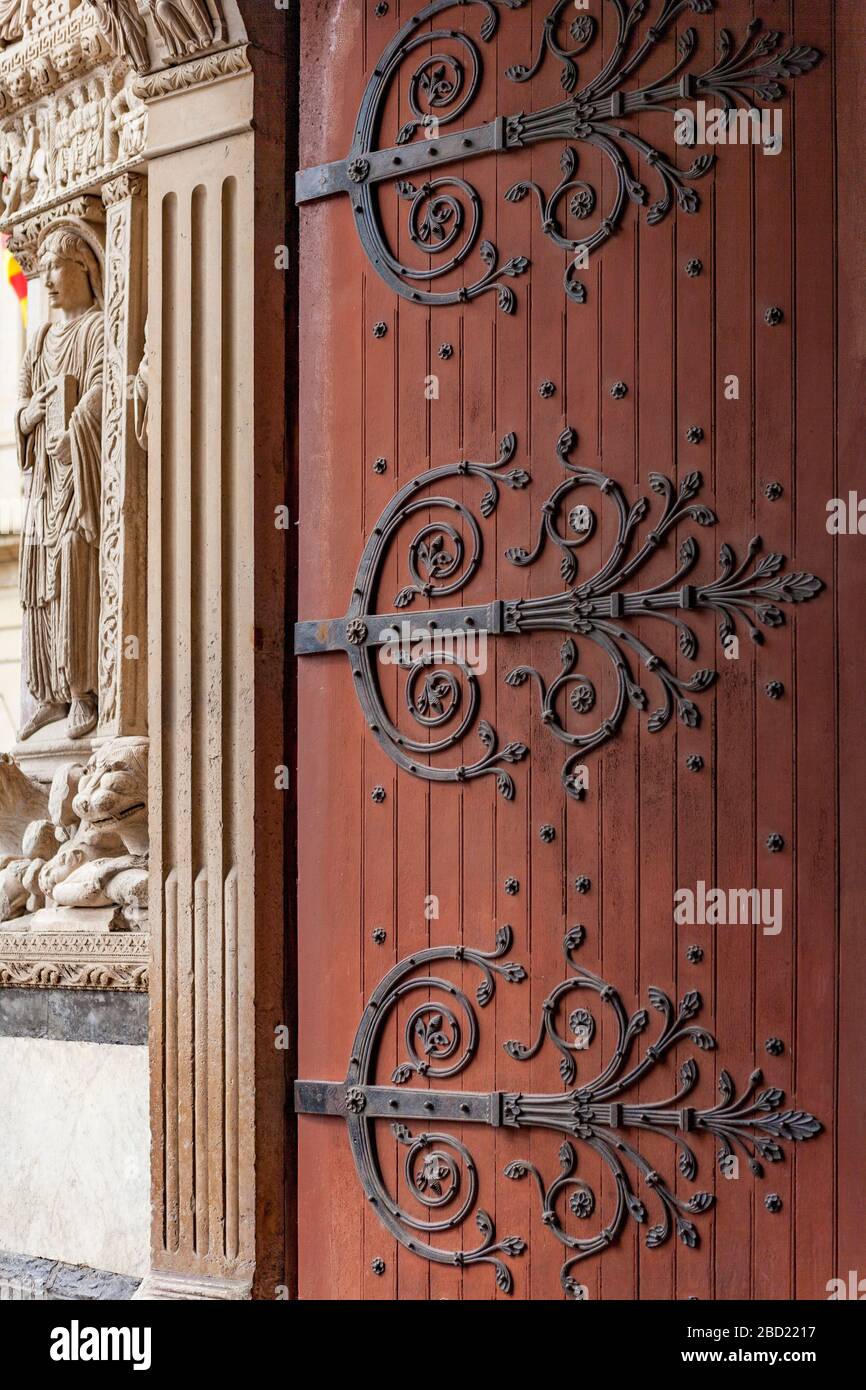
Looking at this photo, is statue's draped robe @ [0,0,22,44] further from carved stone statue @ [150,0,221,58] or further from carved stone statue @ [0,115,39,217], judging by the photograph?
carved stone statue @ [150,0,221,58]

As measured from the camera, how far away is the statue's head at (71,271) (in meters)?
4.62

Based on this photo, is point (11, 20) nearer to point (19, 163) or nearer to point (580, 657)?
point (19, 163)

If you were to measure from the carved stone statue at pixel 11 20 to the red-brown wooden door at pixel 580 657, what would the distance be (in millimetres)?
1276

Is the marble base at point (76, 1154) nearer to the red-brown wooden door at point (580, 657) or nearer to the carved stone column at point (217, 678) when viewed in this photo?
the carved stone column at point (217, 678)

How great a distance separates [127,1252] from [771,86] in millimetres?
2709

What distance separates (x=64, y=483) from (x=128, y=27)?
119 centimetres

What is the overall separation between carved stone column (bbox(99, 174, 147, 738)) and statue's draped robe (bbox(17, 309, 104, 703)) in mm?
95

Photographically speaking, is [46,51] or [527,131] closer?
[527,131]

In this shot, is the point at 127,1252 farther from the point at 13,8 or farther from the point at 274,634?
the point at 13,8

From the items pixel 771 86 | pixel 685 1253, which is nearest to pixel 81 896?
pixel 685 1253

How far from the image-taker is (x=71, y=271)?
4652 millimetres

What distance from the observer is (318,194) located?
372cm

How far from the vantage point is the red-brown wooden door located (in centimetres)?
308

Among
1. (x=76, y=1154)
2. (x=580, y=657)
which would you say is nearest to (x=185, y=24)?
(x=580, y=657)
